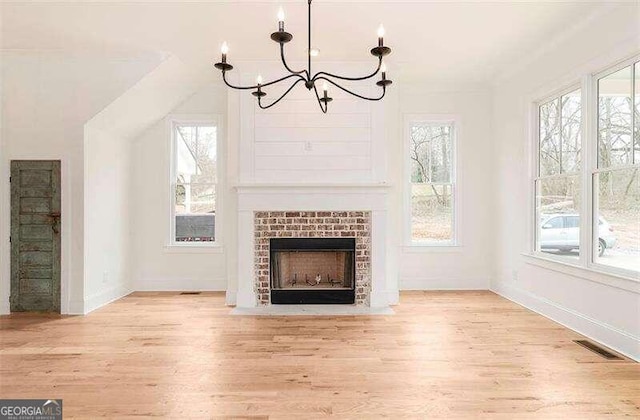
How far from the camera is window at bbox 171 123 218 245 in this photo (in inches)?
219

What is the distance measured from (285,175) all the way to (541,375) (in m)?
3.10

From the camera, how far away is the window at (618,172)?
3.11m

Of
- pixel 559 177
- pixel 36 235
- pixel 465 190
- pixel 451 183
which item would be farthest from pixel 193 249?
pixel 559 177

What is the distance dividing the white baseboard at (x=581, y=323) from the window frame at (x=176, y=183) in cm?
391

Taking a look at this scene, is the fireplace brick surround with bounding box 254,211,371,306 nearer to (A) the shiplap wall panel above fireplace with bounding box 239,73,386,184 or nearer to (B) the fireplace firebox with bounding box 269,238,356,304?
(B) the fireplace firebox with bounding box 269,238,356,304

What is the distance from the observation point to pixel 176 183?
5.50 metres

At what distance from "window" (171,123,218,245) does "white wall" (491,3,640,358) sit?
12.9 ft

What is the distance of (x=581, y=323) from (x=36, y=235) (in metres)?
5.56

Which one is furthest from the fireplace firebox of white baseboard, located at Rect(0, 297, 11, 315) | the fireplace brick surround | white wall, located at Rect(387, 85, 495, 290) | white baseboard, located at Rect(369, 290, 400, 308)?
white baseboard, located at Rect(0, 297, 11, 315)

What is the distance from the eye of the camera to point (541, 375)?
2.70 meters
